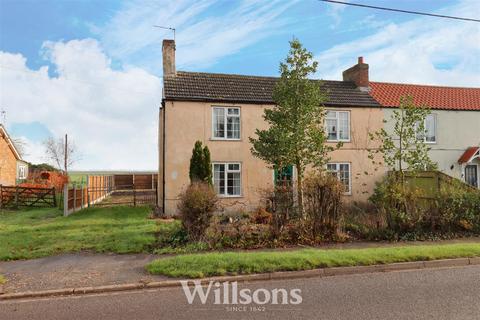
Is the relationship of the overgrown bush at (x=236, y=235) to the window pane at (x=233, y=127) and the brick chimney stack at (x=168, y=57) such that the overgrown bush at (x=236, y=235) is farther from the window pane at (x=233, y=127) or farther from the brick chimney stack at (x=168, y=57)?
the brick chimney stack at (x=168, y=57)

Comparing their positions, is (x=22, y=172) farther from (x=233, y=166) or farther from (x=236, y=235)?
(x=236, y=235)

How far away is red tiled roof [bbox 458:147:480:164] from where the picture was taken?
21141 mm

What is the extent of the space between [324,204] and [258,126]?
Result: 8089 mm

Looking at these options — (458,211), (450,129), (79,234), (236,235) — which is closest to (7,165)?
(79,234)

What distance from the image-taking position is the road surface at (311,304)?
5.44m

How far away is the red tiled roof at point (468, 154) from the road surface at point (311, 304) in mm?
16707

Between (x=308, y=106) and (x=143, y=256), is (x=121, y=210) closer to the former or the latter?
(x=143, y=256)

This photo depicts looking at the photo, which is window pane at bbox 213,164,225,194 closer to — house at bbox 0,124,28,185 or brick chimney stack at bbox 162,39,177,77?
brick chimney stack at bbox 162,39,177,77

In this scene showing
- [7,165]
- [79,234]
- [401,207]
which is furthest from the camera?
[7,165]

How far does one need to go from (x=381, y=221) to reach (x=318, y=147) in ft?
11.3

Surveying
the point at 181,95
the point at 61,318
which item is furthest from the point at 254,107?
the point at 61,318

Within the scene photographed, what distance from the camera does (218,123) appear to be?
18.0 meters

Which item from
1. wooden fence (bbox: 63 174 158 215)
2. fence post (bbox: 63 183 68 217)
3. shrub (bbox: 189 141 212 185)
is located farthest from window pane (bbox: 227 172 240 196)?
fence post (bbox: 63 183 68 217)

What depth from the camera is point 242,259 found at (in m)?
8.02
